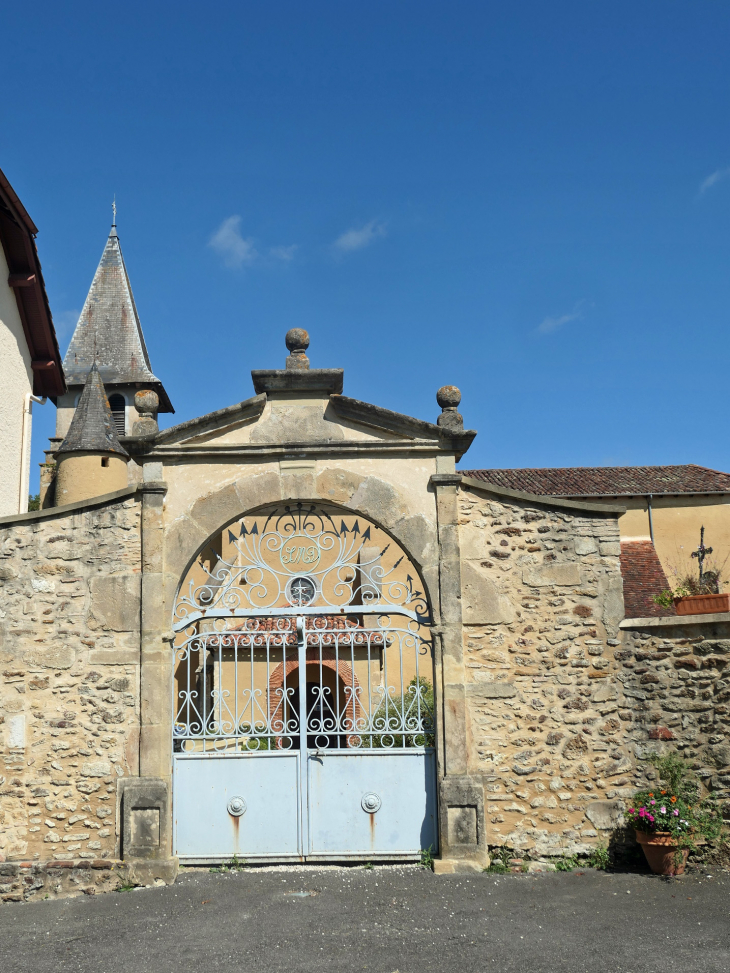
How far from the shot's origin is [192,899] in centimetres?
626

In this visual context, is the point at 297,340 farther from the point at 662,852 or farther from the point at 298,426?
the point at 662,852

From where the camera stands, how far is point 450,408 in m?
7.63

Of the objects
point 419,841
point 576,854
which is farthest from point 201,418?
point 576,854

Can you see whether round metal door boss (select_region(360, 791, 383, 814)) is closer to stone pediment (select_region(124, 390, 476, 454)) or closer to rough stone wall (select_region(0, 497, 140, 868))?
rough stone wall (select_region(0, 497, 140, 868))

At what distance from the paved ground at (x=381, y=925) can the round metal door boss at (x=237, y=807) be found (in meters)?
0.48

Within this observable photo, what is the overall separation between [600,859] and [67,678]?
4.71 meters

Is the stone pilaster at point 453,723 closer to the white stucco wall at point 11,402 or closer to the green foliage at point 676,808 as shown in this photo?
the green foliage at point 676,808

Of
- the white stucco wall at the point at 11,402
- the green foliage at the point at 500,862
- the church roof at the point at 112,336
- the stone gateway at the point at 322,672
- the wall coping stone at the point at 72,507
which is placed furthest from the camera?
the church roof at the point at 112,336

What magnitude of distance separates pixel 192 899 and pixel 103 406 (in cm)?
1401

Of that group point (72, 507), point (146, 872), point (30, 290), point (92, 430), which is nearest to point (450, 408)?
point (72, 507)

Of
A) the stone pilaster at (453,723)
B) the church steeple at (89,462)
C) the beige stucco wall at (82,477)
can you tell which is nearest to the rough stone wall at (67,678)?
the stone pilaster at (453,723)

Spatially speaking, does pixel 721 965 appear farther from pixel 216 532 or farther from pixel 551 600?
pixel 216 532

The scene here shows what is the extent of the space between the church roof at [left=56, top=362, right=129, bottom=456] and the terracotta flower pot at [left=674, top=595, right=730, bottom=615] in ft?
40.0

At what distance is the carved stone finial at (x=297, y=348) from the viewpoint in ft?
25.2
